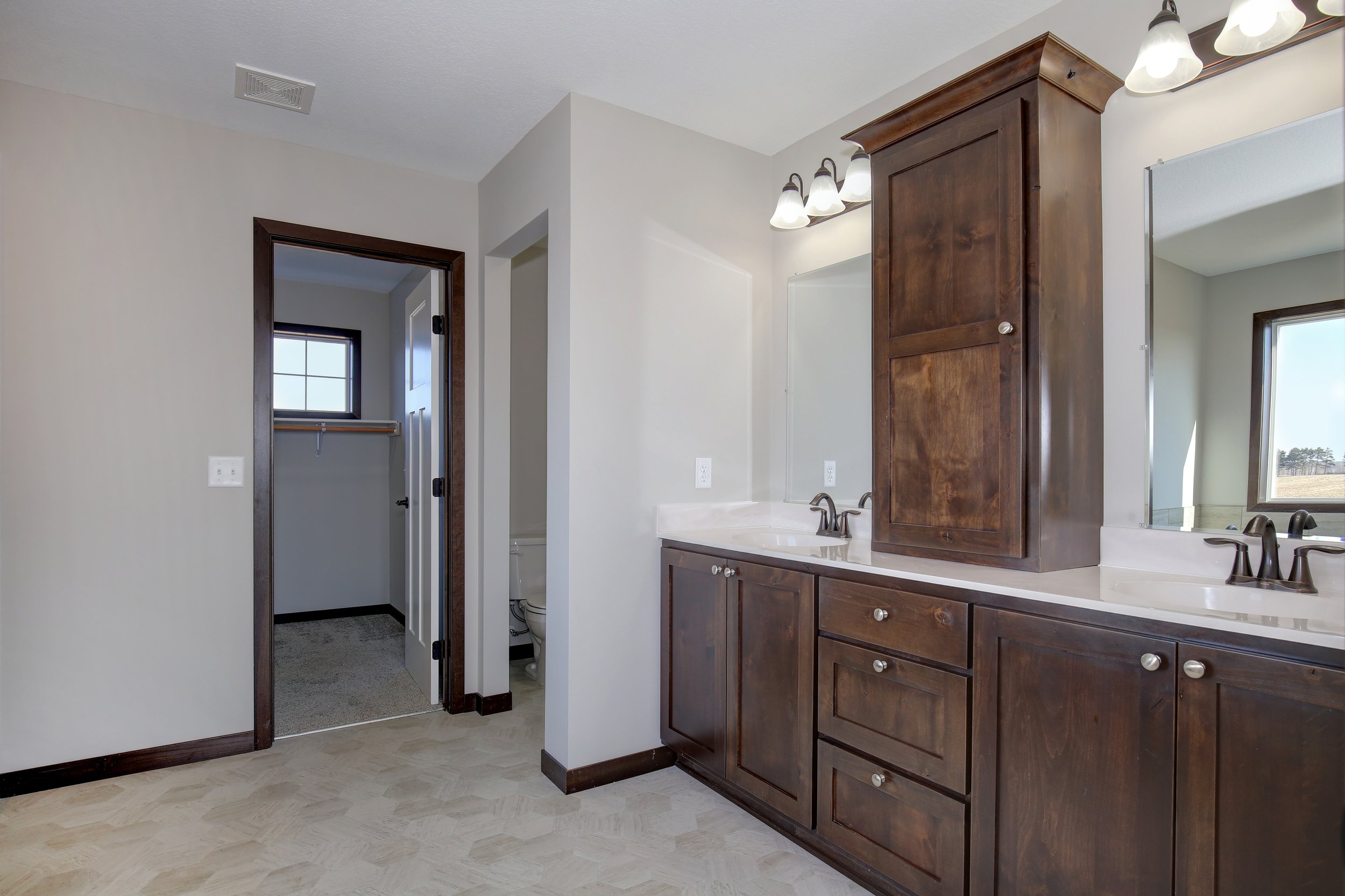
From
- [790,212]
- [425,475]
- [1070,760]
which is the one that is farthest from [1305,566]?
[425,475]

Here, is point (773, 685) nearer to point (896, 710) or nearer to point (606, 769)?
point (896, 710)

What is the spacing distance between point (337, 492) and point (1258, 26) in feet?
16.7

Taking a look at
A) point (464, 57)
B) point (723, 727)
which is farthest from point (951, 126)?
point (723, 727)

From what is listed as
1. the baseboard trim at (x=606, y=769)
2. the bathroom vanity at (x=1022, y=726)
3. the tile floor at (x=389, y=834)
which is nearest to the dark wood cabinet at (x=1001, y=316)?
the bathroom vanity at (x=1022, y=726)

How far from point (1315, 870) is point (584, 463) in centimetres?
194

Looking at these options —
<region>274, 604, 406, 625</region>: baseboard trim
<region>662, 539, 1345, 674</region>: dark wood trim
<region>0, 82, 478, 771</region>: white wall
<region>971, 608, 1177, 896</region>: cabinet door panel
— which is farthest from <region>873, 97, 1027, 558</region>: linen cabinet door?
<region>274, 604, 406, 625</region>: baseboard trim

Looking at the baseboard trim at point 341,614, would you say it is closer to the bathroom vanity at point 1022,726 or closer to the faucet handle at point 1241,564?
the bathroom vanity at point 1022,726

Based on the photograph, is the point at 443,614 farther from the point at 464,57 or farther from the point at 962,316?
the point at 962,316

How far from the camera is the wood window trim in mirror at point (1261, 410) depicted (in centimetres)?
154

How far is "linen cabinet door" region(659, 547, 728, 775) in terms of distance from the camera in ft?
7.54

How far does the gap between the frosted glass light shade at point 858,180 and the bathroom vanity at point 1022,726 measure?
1.18m

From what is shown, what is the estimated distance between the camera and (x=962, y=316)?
6.07ft

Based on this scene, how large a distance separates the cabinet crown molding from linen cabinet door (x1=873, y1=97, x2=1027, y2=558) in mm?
38

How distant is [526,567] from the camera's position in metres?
3.81
